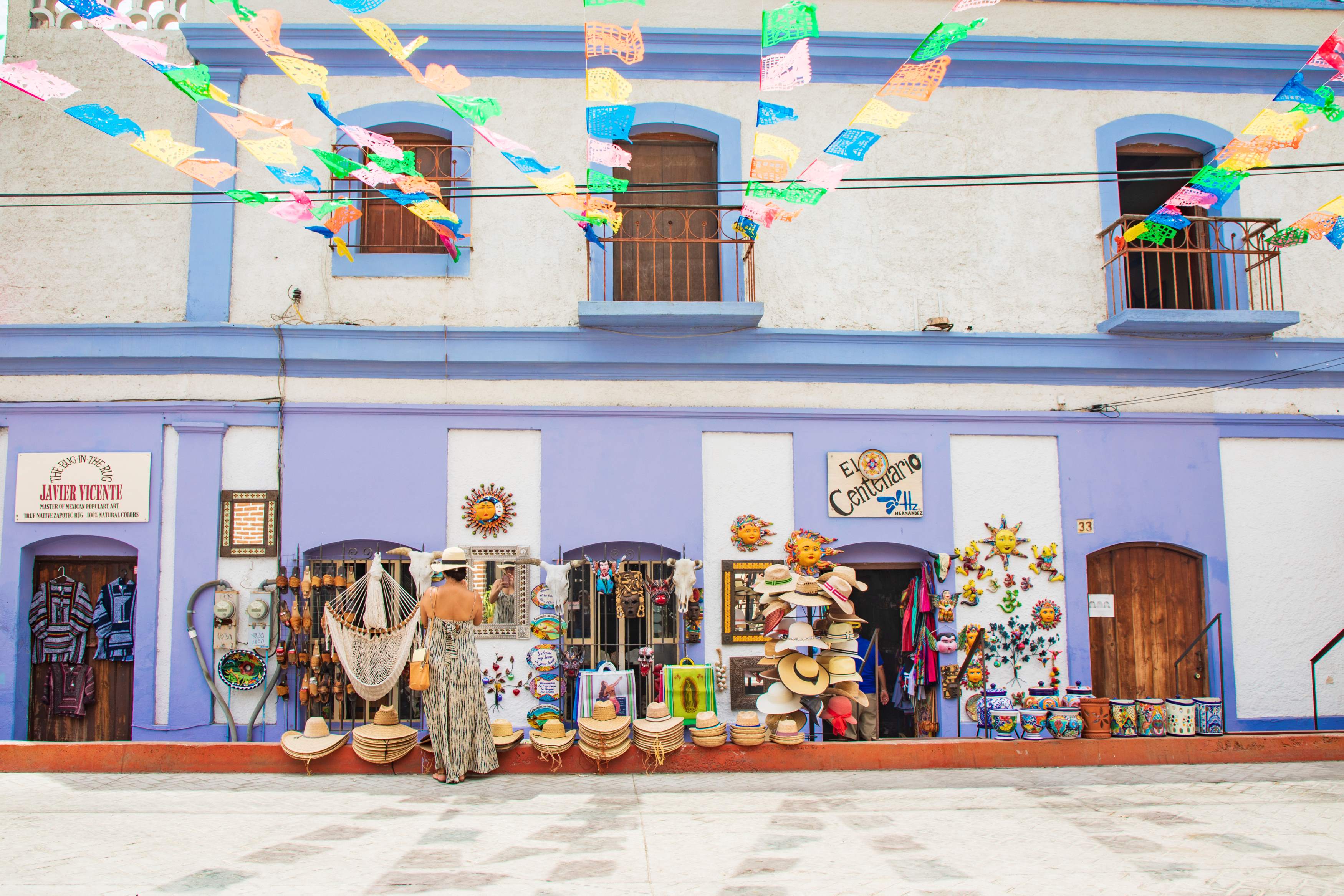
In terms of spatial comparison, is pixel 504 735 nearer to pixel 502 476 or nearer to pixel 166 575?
pixel 502 476

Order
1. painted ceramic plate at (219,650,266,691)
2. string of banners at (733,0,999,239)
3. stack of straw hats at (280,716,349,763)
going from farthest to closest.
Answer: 1. painted ceramic plate at (219,650,266,691)
2. stack of straw hats at (280,716,349,763)
3. string of banners at (733,0,999,239)

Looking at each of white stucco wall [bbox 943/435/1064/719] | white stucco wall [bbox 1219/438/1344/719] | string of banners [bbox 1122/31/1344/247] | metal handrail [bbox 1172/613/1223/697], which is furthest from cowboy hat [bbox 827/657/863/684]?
string of banners [bbox 1122/31/1344/247]

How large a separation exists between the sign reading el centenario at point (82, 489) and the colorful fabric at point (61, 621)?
0.73 meters

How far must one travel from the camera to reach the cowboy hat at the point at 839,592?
25.3ft

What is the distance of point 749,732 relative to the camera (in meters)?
7.61

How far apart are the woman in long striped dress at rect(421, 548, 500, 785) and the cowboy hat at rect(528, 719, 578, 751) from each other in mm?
345

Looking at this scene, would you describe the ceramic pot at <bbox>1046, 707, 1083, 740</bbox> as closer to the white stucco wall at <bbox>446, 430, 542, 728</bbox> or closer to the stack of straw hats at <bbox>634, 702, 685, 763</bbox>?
the stack of straw hats at <bbox>634, 702, 685, 763</bbox>

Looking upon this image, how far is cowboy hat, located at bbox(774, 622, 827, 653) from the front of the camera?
7711 mm

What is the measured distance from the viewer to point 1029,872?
17.1 ft

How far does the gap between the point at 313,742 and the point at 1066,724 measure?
6277 millimetres

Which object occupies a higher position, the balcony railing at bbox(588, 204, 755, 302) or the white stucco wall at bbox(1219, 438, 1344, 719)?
the balcony railing at bbox(588, 204, 755, 302)

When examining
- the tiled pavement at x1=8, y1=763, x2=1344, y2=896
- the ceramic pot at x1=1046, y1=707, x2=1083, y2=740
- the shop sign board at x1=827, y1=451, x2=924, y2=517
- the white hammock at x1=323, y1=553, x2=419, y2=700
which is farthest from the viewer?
the shop sign board at x1=827, y1=451, x2=924, y2=517

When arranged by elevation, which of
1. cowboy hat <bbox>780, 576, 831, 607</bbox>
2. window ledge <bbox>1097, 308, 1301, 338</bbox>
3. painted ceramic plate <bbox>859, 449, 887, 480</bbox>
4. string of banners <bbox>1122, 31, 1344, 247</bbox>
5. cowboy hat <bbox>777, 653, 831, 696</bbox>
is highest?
string of banners <bbox>1122, 31, 1344, 247</bbox>

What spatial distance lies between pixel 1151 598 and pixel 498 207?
779 centimetres
